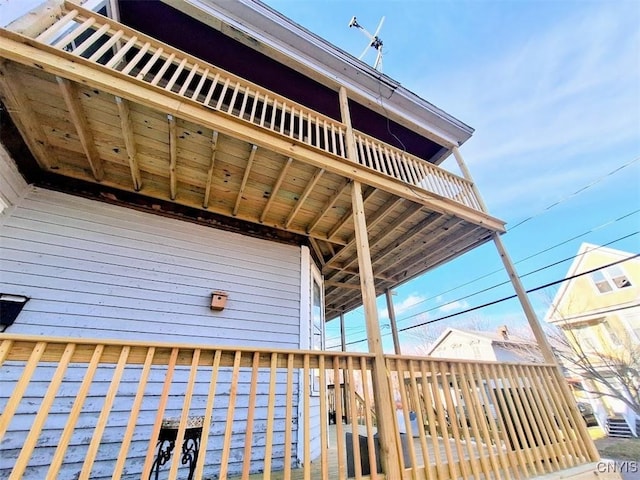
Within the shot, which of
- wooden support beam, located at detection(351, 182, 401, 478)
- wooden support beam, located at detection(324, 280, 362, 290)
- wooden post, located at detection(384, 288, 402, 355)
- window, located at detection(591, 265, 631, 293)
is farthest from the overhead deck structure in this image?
window, located at detection(591, 265, 631, 293)

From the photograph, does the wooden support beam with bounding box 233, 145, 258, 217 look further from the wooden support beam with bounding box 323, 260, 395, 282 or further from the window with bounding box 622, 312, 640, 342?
the window with bounding box 622, 312, 640, 342

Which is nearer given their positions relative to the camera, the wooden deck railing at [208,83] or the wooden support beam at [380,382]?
the wooden support beam at [380,382]

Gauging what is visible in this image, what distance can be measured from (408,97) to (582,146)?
8156 millimetres

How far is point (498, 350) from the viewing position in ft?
46.3

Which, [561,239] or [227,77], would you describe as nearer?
[227,77]

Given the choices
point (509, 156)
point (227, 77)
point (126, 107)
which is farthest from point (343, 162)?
point (509, 156)

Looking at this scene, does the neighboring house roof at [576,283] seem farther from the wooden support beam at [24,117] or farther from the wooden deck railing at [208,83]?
the wooden support beam at [24,117]

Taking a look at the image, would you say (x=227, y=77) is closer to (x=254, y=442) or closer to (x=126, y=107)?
(x=126, y=107)

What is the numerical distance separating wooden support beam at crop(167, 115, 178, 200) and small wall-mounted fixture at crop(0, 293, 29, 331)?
1900 mm

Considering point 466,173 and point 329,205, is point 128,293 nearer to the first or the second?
point 329,205

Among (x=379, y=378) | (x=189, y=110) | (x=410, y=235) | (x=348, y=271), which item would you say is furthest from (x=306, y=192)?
(x=348, y=271)

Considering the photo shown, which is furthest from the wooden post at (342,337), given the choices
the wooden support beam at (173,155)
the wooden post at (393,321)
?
the wooden support beam at (173,155)

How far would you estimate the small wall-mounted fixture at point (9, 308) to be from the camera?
2.64 m

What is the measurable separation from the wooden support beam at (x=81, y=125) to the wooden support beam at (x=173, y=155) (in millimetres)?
803
